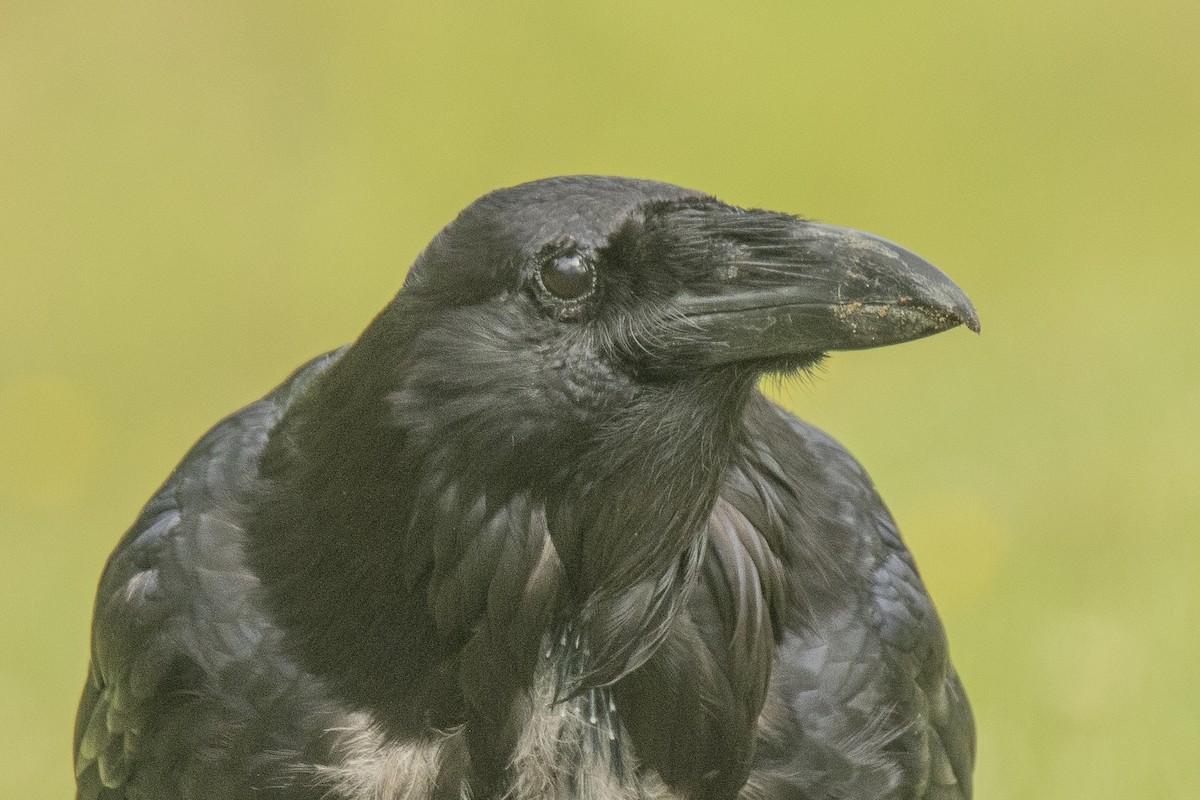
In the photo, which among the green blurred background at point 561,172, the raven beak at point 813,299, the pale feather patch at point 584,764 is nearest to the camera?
the raven beak at point 813,299

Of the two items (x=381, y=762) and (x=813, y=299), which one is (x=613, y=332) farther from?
(x=381, y=762)

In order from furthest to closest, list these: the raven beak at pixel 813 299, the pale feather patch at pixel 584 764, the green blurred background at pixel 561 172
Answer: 1. the green blurred background at pixel 561 172
2. the pale feather patch at pixel 584 764
3. the raven beak at pixel 813 299

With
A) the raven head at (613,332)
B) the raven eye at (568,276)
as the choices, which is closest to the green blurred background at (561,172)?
the raven head at (613,332)

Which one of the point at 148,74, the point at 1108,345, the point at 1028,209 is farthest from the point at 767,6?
the point at 148,74

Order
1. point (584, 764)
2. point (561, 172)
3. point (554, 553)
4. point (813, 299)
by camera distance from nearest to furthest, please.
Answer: point (813, 299)
point (554, 553)
point (584, 764)
point (561, 172)

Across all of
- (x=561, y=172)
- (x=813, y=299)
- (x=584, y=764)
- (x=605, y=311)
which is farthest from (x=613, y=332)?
(x=561, y=172)

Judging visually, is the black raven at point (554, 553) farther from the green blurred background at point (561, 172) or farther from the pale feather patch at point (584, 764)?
the green blurred background at point (561, 172)
